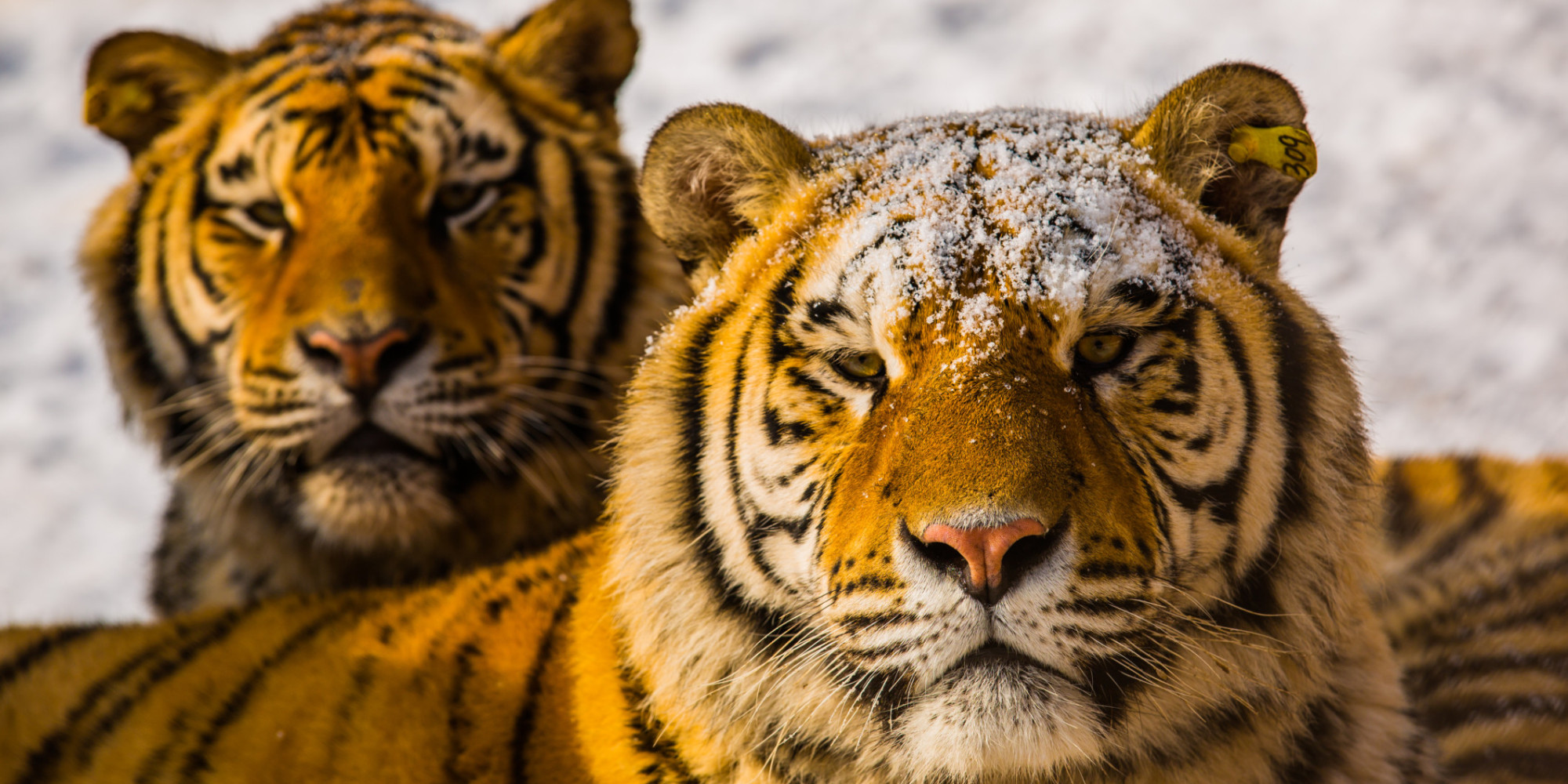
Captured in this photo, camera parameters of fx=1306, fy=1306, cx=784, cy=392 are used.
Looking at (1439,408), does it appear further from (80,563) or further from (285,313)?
(80,563)

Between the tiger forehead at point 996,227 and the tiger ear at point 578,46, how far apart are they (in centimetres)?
83

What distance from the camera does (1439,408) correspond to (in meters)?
3.19

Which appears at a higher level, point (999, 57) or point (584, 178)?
point (999, 57)

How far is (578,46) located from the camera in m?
2.11

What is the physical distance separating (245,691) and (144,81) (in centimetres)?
103

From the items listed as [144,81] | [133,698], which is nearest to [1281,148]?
[133,698]

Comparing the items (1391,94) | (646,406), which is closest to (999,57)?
(1391,94)

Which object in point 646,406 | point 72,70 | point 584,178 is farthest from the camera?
point 72,70

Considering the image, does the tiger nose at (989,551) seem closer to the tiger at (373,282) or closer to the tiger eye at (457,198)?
the tiger at (373,282)

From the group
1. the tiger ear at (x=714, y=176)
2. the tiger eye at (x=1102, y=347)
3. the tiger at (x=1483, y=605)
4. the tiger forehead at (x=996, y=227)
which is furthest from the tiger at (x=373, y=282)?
the tiger at (x=1483, y=605)

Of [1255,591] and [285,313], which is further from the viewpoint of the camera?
[285,313]

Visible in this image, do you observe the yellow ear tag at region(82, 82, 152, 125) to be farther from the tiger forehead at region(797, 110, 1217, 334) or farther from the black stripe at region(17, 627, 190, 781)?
the tiger forehead at region(797, 110, 1217, 334)

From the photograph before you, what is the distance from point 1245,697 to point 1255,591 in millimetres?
102

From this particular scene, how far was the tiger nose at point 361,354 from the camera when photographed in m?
1.71
